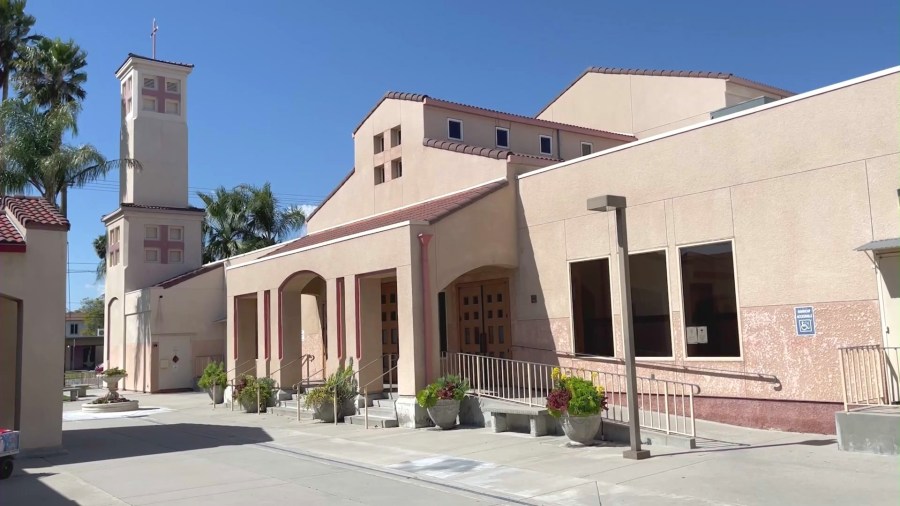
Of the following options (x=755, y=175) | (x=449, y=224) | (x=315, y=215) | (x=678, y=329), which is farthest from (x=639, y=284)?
(x=315, y=215)

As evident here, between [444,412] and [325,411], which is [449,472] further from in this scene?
[325,411]

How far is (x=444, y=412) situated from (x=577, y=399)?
3.76 m

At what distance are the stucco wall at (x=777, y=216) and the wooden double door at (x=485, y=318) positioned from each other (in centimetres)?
272

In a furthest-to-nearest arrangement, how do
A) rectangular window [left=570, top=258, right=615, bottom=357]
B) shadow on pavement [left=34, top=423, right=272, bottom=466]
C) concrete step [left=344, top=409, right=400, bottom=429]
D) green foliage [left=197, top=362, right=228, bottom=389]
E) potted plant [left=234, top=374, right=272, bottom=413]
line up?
green foliage [left=197, top=362, right=228, bottom=389] < potted plant [left=234, top=374, right=272, bottom=413] < concrete step [left=344, top=409, right=400, bottom=429] < rectangular window [left=570, top=258, right=615, bottom=357] < shadow on pavement [left=34, top=423, right=272, bottom=466]

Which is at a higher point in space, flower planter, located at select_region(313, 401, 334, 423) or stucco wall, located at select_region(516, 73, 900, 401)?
stucco wall, located at select_region(516, 73, 900, 401)

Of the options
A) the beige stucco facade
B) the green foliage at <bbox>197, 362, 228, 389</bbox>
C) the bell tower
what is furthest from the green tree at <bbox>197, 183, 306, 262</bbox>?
the beige stucco facade

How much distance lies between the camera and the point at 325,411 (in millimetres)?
17656

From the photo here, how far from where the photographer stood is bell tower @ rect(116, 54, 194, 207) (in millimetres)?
33688

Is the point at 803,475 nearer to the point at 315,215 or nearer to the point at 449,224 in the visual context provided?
the point at 449,224

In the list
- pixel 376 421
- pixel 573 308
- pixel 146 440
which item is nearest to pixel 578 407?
pixel 573 308

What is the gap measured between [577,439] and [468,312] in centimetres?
729

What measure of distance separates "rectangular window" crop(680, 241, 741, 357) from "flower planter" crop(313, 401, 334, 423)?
8.06 metres

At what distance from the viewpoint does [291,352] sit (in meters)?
21.2

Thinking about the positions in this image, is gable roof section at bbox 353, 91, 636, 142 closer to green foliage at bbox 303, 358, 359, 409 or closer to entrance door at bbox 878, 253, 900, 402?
green foliage at bbox 303, 358, 359, 409
